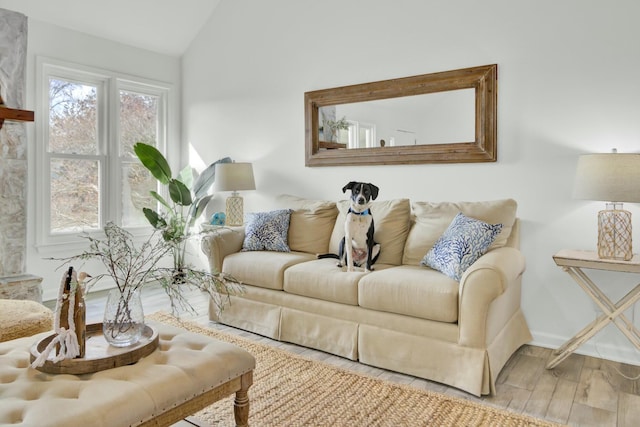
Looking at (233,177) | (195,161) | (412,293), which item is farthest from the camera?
(195,161)

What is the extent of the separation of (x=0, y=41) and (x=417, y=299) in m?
3.79

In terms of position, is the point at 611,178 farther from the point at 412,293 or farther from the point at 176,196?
the point at 176,196

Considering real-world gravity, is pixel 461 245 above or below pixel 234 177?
below

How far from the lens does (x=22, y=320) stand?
83.7 inches

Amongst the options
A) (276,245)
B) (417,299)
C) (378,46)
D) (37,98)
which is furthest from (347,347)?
(37,98)

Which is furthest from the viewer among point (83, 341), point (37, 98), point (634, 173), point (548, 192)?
point (37, 98)

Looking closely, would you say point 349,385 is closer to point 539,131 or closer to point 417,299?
point 417,299

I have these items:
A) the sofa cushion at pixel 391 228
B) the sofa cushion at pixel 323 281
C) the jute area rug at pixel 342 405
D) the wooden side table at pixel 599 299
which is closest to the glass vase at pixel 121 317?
the jute area rug at pixel 342 405

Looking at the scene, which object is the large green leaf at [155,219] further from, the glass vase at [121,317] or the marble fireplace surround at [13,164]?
the glass vase at [121,317]

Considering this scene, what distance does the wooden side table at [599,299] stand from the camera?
2391 mm

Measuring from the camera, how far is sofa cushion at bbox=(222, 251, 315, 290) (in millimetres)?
3123

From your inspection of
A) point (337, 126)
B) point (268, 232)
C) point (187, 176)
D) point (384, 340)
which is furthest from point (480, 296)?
point (187, 176)

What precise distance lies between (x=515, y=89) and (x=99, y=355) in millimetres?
2969

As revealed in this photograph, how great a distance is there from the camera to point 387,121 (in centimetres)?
365
